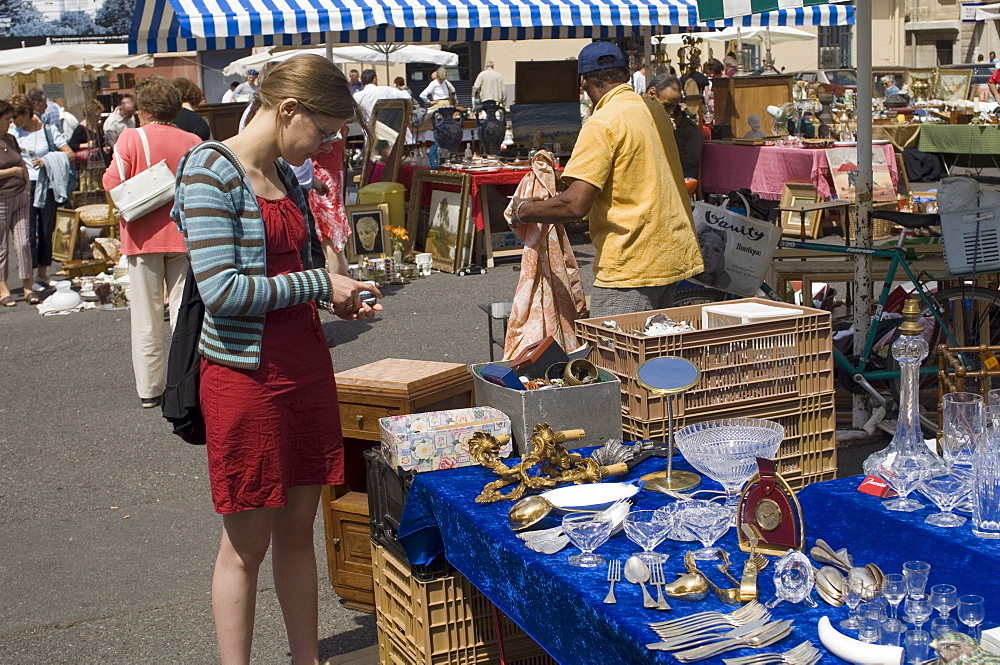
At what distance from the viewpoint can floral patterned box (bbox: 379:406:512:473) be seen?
9.87 ft

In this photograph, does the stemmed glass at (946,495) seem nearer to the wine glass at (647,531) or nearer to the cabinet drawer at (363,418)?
the wine glass at (647,531)

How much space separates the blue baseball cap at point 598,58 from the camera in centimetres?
427

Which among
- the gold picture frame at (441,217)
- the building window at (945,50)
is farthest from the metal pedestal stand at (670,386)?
the building window at (945,50)

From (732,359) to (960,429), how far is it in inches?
31.1

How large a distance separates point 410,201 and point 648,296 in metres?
7.28

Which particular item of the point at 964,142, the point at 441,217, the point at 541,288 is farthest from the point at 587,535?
the point at 964,142

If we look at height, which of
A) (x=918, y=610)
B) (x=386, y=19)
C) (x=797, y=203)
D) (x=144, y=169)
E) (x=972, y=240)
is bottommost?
(x=797, y=203)

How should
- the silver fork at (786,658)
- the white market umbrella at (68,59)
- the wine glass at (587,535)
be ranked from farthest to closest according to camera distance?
the white market umbrella at (68,59) → the wine glass at (587,535) → the silver fork at (786,658)

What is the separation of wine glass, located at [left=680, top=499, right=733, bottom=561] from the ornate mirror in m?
9.58

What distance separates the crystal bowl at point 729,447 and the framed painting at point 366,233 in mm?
7907

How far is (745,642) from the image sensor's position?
192 centimetres

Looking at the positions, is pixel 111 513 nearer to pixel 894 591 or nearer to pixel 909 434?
pixel 909 434

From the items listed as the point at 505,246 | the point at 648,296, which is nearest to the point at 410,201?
the point at 505,246

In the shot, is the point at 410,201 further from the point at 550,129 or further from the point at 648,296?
the point at 648,296
